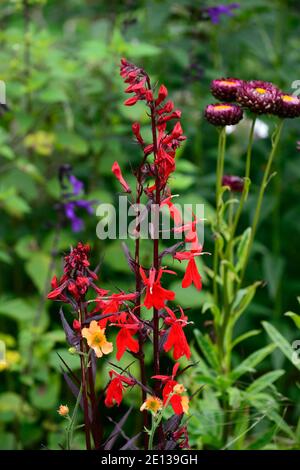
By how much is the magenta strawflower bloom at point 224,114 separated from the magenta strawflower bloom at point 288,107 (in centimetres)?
7

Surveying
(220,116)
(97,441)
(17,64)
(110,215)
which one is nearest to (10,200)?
(110,215)

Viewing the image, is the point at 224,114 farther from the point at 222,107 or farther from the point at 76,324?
the point at 76,324

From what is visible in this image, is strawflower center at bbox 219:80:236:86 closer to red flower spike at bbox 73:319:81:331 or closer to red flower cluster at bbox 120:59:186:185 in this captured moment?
red flower cluster at bbox 120:59:186:185

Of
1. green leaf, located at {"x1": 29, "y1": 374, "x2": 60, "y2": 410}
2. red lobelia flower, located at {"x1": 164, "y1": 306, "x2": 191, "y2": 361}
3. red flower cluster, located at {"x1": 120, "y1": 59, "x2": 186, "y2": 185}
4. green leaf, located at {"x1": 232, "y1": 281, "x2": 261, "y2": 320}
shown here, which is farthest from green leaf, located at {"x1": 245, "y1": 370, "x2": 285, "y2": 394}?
green leaf, located at {"x1": 29, "y1": 374, "x2": 60, "y2": 410}

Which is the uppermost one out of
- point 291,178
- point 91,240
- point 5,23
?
point 5,23

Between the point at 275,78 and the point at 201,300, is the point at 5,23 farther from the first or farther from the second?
the point at 201,300

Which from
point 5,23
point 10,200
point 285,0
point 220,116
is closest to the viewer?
point 220,116

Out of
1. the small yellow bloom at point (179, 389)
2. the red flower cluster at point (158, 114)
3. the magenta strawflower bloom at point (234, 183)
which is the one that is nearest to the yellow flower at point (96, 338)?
the small yellow bloom at point (179, 389)

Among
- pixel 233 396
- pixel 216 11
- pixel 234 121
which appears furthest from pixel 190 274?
pixel 216 11

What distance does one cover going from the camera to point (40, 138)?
2195 millimetres

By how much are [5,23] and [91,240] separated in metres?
0.99

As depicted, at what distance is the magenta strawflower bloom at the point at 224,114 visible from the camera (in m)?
1.26

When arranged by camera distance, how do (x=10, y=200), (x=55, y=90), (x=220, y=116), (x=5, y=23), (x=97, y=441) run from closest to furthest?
(x=97, y=441)
(x=220, y=116)
(x=10, y=200)
(x=55, y=90)
(x=5, y=23)

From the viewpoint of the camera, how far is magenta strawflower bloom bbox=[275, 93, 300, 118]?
1.27m
